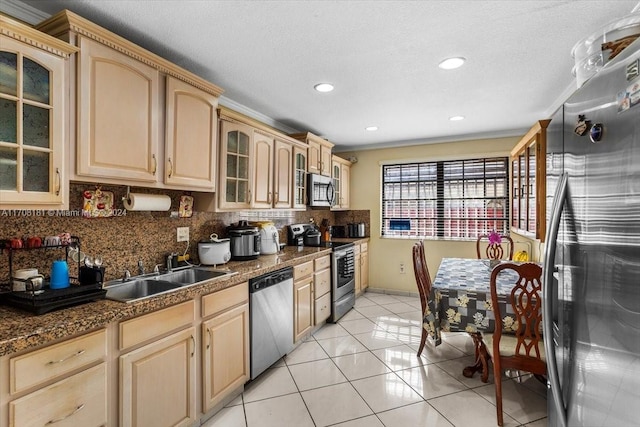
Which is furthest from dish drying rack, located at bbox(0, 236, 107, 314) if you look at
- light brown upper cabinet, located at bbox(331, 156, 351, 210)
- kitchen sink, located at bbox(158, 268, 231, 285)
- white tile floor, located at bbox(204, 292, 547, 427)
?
light brown upper cabinet, located at bbox(331, 156, 351, 210)

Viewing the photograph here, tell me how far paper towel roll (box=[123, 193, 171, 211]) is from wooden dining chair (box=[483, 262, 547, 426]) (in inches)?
87.8

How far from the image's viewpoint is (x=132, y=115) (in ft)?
6.25

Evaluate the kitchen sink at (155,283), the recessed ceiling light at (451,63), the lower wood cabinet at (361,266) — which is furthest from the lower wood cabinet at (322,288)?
the recessed ceiling light at (451,63)

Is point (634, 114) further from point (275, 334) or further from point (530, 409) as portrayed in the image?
point (275, 334)

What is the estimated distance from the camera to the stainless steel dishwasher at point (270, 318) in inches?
98.7

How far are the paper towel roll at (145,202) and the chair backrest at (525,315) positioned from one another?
7.31ft

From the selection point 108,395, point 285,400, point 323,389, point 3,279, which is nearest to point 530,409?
point 323,389

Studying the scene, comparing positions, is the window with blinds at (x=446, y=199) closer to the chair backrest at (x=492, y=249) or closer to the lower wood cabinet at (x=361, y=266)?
the chair backrest at (x=492, y=249)

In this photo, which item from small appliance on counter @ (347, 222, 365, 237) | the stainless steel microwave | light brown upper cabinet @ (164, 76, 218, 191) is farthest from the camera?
small appliance on counter @ (347, 222, 365, 237)

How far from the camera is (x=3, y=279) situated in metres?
1.61

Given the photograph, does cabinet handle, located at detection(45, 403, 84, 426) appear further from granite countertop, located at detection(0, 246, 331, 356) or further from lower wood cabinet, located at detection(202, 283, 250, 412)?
lower wood cabinet, located at detection(202, 283, 250, 412)

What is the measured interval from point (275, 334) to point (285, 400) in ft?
1.77

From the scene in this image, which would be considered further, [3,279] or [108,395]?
[3,279]

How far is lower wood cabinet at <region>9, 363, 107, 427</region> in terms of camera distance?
1208 mm
